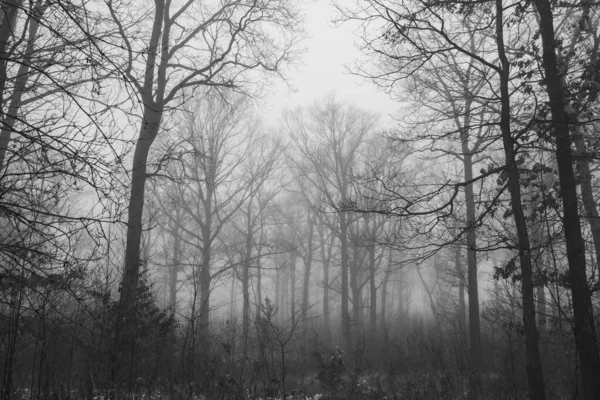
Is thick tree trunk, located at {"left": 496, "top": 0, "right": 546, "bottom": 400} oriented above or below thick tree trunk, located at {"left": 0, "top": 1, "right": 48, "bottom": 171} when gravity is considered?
below

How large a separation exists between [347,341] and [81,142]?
14.1 meters

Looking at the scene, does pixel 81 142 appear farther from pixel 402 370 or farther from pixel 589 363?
pixel 402 370

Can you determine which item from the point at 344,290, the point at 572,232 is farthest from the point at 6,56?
the point at 344,290

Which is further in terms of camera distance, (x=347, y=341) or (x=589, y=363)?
(x=347, y=341)

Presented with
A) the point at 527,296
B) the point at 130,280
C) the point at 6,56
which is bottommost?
the point at 527,296

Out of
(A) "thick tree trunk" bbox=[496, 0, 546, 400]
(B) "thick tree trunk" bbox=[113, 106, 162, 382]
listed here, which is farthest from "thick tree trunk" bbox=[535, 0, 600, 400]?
(B) "thick tree trunk" bbox=[113, 106, 162, 382]

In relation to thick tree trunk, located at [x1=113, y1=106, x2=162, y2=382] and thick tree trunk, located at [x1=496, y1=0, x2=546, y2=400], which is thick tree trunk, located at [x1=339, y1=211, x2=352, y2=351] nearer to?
thick tree trunk, located at [x1=113, y1=106, x2=162, y2=382]

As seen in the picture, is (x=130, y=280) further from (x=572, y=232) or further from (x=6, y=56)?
(x=572, y=232)

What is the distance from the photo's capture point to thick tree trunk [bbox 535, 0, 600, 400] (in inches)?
180

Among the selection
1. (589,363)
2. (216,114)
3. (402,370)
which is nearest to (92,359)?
(589,363)

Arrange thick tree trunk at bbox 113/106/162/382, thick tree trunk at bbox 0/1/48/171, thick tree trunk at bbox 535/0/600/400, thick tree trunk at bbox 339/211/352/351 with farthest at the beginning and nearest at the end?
thick tree trunk at bbox 339/211/352/351, thick tree trunk at bbox 113/106/162/382, thick tree trunk at bbox 535/0/600/400, thick tree trunk at bbox 0/1/48/171

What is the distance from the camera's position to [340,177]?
1864cm

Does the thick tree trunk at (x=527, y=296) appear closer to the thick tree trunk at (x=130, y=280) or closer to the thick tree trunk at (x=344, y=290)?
the thick tree trunk at (x=130, y=280)

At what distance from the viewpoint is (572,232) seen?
4.94 meters
